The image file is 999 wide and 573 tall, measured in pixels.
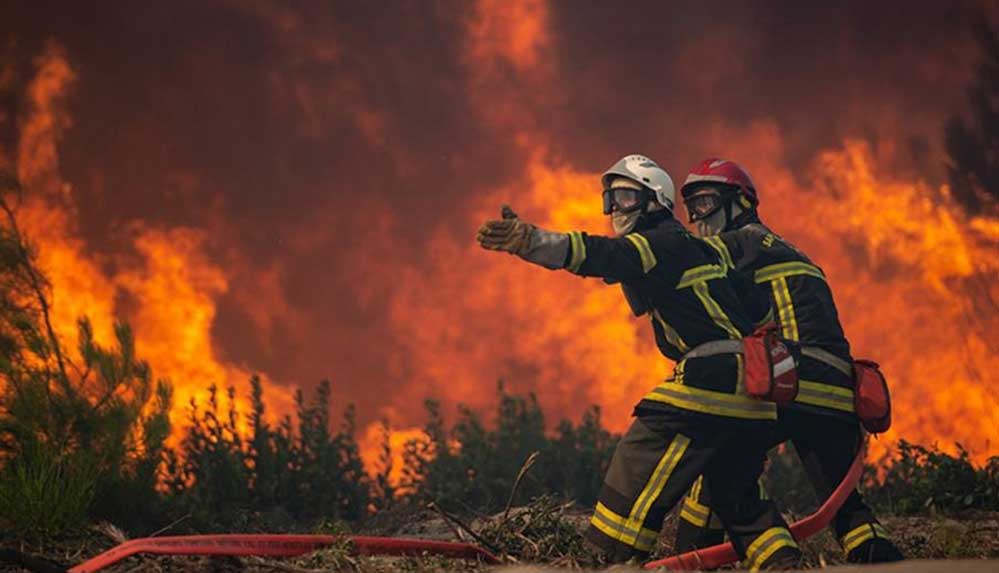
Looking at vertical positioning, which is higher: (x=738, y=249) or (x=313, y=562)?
(x=738, y=249)

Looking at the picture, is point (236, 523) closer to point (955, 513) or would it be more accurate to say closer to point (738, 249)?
point (738, 249)

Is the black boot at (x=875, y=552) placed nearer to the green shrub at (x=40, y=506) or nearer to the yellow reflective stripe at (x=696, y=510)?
the yellow reflective stripe at (x=696, y=510)

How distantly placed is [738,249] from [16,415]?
22.2 ft

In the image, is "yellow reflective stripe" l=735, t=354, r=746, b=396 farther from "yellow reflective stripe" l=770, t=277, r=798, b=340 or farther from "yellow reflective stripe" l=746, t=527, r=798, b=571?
"yellow reflective stripe" l=770, t=277, r=798, b=340

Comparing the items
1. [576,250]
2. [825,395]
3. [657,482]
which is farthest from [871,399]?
[576,250]

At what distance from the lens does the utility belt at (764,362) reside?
590 cm

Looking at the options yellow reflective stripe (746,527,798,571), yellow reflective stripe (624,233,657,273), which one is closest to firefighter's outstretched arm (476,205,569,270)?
yellow reflective stripe (624,233,657,273)

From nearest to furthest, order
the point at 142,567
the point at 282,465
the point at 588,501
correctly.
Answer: the point at 142,567, the point at 282,465, the point at 588,501

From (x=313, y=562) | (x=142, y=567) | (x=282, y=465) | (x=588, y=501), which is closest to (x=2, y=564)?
(x=142, y=567)

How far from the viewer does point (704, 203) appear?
7.45m

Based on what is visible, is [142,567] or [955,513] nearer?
[142,567]

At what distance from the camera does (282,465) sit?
12.2 m

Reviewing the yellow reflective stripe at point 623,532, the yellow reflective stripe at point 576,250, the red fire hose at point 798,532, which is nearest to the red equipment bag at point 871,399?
the red fire hose at point 798,532

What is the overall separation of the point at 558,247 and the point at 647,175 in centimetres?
100
